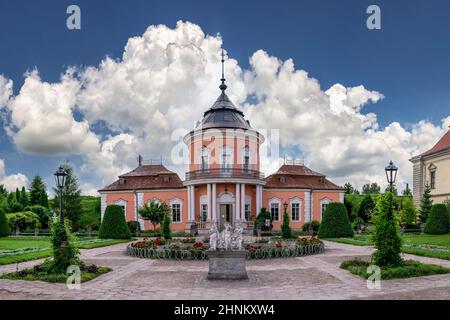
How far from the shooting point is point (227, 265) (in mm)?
10344

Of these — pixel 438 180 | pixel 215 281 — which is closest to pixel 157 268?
pixel 215 281

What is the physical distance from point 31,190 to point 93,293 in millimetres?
46341

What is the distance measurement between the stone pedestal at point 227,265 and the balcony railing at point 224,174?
2224 centimetres

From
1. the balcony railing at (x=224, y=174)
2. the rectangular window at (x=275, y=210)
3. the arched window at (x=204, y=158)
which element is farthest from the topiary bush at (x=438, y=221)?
the arched window at (x=204, y=158)

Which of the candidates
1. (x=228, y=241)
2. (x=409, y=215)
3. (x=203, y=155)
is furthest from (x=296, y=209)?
(x=228, y=241)

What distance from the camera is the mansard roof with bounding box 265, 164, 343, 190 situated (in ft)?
120

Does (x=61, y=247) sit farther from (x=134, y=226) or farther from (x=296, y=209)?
(x=296, y=209)

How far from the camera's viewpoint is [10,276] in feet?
34.8

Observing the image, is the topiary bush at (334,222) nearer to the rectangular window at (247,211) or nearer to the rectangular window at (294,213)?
the rectangular window at (247,211)

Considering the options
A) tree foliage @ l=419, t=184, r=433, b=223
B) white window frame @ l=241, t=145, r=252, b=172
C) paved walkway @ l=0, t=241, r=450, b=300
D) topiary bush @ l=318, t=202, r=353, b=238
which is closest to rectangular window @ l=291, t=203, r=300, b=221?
white window frame @ l=241, t=145, r=252, b=172

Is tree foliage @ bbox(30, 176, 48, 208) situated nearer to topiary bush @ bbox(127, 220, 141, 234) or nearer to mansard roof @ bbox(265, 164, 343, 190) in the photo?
topiary bush @ bbox(127, 220, 141, 234)

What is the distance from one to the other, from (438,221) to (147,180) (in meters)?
25.6
